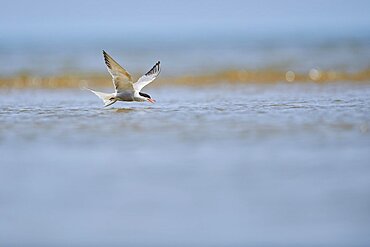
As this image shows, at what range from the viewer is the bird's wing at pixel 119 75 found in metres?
10.4

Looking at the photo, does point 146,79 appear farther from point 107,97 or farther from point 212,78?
point 212,78

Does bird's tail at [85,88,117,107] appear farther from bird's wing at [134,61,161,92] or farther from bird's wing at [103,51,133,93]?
bird's wing at [134,61,161,92]

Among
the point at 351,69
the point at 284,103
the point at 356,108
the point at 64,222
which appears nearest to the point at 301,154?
the point at 64,222

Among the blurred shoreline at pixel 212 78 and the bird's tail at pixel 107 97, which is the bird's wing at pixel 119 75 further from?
the blurred shoreline at pixel 212 78

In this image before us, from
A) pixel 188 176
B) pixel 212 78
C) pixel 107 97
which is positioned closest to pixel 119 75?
pixel 107 97

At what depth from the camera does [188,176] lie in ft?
20.9

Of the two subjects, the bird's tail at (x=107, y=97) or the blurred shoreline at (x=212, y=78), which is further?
the blurred shoreline at (x=212, y=78)

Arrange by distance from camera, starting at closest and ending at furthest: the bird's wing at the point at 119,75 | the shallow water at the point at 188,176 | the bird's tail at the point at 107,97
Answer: the shallow water at the point at 188,176, the bird's wing at the point at 119,75, the bird's tail at the point at 107,97

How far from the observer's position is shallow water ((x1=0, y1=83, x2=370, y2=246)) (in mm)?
5043

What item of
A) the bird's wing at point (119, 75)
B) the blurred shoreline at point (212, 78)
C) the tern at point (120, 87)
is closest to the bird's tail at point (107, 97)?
the tern at point (120, 87)

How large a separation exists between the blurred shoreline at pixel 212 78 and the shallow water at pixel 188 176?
207 inches

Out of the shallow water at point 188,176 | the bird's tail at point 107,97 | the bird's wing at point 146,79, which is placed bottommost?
the shallow water at point 188,176

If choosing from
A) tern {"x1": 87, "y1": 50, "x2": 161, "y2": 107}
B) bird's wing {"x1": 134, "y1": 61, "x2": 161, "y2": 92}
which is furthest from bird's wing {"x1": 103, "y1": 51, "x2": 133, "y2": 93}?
bird's wing {"x1": 134, "y1": 61, "x2": 161, "y2": 92}

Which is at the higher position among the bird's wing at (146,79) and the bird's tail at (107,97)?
the bird's wing at (146,79)
